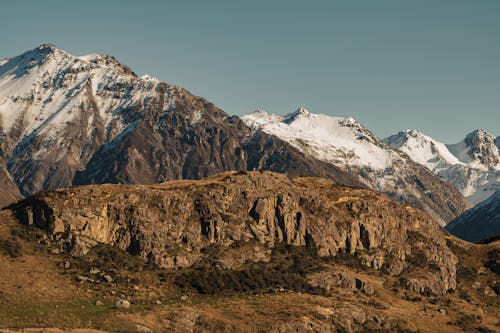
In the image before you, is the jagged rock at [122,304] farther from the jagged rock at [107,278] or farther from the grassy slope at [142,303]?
the jagged rock at [107,278]

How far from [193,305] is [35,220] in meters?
51.0

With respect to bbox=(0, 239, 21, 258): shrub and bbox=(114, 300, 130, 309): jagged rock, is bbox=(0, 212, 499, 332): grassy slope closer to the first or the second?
bbox=(0, 239, 21, 258): shrub

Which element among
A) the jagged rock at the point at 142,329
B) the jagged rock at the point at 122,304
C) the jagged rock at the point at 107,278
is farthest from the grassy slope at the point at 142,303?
the jagged rock at the point at 122,304

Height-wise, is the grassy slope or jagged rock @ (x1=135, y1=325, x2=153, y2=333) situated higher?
the grassy slope

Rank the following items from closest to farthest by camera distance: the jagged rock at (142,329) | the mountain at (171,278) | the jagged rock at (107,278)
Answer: the jagged rock at (142,329), the mountain at (171,278), the jagged rock at (107,278)

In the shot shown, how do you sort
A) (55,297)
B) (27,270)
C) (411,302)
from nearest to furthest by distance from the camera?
1. (55,297)
2. (27,270)
3. (411,302)

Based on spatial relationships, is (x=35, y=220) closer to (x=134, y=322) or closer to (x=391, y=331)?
(x=134, y=322)

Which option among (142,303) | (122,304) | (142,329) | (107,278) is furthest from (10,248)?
(142,329)

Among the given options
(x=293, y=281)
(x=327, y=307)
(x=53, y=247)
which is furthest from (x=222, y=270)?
(x=53, y=247)

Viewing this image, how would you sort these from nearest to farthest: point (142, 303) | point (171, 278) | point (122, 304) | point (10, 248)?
point (122, 304)
point (142, 303)
point (10, 248)
point (171, 278)

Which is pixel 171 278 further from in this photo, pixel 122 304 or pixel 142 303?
pixel 122 304

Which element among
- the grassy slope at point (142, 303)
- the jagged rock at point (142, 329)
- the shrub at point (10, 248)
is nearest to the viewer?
the jagged rock at point (142, 329)

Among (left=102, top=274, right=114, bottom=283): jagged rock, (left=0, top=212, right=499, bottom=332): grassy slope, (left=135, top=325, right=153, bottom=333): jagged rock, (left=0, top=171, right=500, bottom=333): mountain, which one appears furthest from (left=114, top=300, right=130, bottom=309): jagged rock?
(left=102, top=274, right=114, bottom=283): jagged rock

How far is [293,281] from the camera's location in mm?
186375
